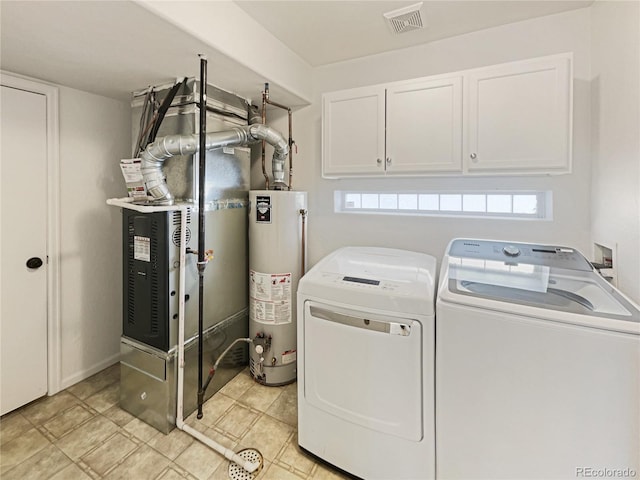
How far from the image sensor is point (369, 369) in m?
1.42

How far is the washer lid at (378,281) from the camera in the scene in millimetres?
1353

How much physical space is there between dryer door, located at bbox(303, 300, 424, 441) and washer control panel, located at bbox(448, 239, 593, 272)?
0.64 metres

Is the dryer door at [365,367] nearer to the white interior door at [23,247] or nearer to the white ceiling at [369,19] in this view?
the white ceiling at [369,19]

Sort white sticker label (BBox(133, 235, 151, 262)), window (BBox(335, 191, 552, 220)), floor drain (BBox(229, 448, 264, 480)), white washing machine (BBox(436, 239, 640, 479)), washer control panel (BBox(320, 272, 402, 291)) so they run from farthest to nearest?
window (BBox(335, 191, 552, 220)), white sticker label (BBox(133, 235, 151, 262)), floor drain (BBox(229, 448, 264, 480)), washer control panel (BBox(320, 272, 402, 291)), white washing machine (BBox(436, 239, 640, 479))

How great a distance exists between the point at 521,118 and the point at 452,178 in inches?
21.4

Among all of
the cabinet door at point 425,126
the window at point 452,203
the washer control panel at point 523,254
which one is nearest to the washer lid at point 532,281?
the washer control panel at point 523,254

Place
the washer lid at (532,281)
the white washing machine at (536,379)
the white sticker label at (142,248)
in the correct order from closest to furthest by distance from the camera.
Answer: the white washing machine at (536,379), the washer lid at (532,281), the white sticker label at (142,248)

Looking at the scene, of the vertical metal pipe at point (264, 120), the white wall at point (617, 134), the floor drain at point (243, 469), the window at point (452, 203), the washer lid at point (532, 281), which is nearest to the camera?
the washer lid at point (532, 281)

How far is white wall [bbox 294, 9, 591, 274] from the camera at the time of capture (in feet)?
5.84

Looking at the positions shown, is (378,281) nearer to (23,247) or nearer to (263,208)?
(263,208)

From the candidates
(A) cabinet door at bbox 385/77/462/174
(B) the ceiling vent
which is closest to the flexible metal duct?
(A) cabinet door at bbox 385/77/462/174

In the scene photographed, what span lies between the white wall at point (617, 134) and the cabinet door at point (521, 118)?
187mm

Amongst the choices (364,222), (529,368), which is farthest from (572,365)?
(364,222)

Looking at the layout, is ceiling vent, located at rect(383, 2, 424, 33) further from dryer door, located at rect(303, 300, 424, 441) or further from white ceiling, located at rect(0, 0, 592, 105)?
dryer door, located at rect(303, 300, 424, 441)
